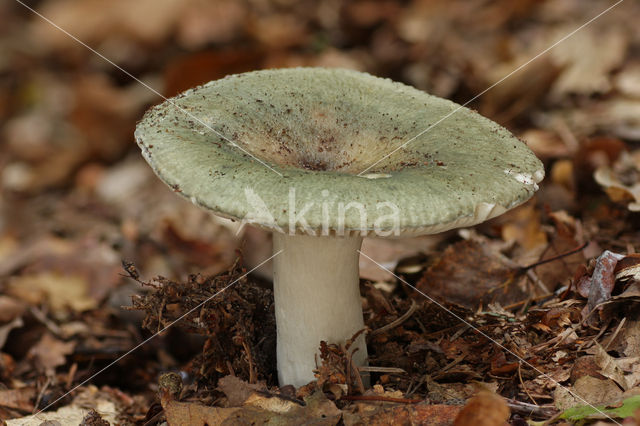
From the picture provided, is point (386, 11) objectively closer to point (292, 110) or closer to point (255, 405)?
point (292, 110)


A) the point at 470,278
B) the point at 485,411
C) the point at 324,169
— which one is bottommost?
the point at 470,278

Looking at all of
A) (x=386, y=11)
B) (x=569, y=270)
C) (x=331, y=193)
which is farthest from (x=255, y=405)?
(x=386, y=11)

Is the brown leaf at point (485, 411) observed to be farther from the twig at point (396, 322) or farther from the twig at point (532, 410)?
the twig at point (396, 322)

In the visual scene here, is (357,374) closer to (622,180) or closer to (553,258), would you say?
(553,258)

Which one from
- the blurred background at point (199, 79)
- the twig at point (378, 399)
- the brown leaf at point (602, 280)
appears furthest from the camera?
the blurred background at point (199, 79)

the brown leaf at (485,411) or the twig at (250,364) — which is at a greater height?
the brown leaf at (485,411)

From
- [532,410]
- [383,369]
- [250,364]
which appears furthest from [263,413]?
[532,410]

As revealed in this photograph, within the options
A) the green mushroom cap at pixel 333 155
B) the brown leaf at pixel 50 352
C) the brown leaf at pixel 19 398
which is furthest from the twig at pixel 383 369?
the brown leaf at pixel 50 352
